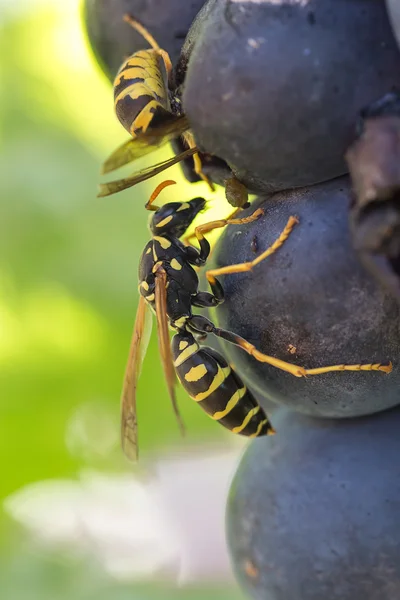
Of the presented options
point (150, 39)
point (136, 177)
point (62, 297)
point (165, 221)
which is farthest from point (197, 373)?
point (62, 297)

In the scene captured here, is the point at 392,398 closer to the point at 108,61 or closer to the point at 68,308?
the point at 108,61

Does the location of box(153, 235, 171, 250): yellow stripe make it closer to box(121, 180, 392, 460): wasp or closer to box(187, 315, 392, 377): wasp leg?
box(121, 180, 392, 460): wasp

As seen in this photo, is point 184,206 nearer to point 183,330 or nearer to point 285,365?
point 183,330

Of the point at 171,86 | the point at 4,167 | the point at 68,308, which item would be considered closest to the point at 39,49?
the point at 4,167

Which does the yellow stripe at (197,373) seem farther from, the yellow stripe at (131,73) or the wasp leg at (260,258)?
the yellow stripe at (131,73)

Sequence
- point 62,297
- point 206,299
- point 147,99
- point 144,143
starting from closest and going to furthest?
1. point 144,143
2. point 147,99
3. point 206,299
4. point 62,297

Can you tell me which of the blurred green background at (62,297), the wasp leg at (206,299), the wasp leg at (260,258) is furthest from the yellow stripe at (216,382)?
the blurred green background at (62,297)

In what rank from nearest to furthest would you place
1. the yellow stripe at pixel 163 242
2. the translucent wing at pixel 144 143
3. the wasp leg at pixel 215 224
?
the translucent wing at pixel 144 143
the wasp leg at pixel 215 224
the yellow stripe at pixel 163 242
